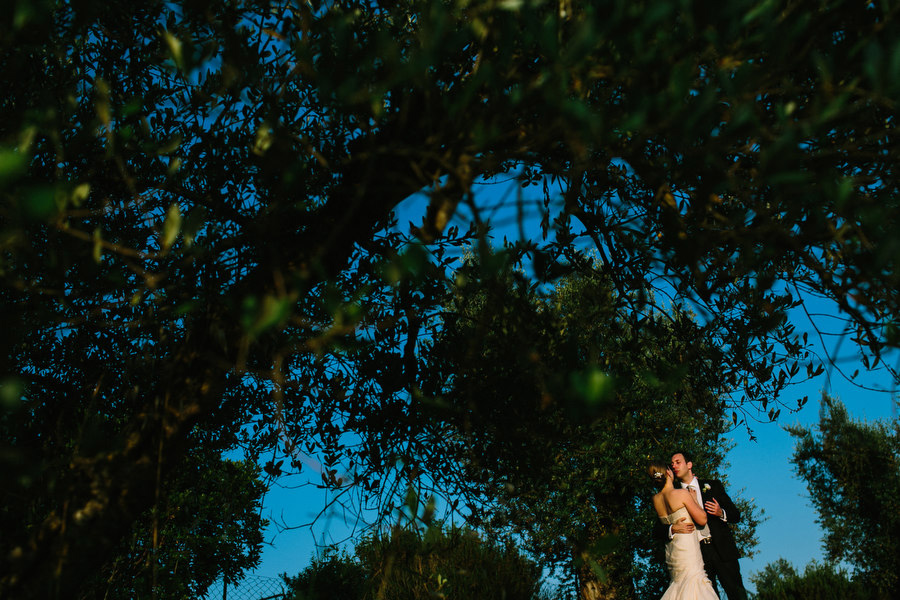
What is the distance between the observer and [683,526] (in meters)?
9.48

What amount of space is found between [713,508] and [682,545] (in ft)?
3.22

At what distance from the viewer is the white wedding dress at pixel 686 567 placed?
359 inches

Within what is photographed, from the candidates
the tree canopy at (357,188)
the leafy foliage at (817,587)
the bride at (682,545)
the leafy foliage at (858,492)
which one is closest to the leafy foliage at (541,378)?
the tree canopy at (357,188)

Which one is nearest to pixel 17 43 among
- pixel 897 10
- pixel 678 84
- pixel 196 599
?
pixel 678 84

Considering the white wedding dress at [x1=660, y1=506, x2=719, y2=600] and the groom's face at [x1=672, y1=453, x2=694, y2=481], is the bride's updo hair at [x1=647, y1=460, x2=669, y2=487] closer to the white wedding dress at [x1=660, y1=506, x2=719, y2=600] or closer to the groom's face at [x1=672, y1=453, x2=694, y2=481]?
the groom's face at [x1=672, y1=453, x2=694, y2=481]

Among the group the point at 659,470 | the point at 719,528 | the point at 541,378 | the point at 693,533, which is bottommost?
the point at 541,378

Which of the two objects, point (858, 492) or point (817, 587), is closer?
point (817, 587)

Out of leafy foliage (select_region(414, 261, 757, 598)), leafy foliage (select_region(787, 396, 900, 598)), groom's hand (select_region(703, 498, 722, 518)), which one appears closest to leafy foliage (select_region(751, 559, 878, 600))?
leafy foliage (select_region(787, 396, 900, 598))

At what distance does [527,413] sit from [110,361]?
398 cm

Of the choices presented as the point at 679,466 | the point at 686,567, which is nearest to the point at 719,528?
the point at 686,567

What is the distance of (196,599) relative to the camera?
41.9ft

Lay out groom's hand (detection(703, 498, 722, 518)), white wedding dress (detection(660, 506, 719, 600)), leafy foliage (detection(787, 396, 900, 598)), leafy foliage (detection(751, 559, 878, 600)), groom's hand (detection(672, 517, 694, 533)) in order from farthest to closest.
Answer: leafy foliage (detection(787, 396, 900, 598))
leafy foliage (detection(751, 559, 878, 600))
groom's hand (detection(703, 498, 722, 518))
groom's hand (detection(672, 517, 694, 533))
white wedding dress (detection(660, 506, 719, 600))

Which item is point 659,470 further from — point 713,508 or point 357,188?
point 357,188

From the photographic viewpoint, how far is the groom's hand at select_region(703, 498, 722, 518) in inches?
392
